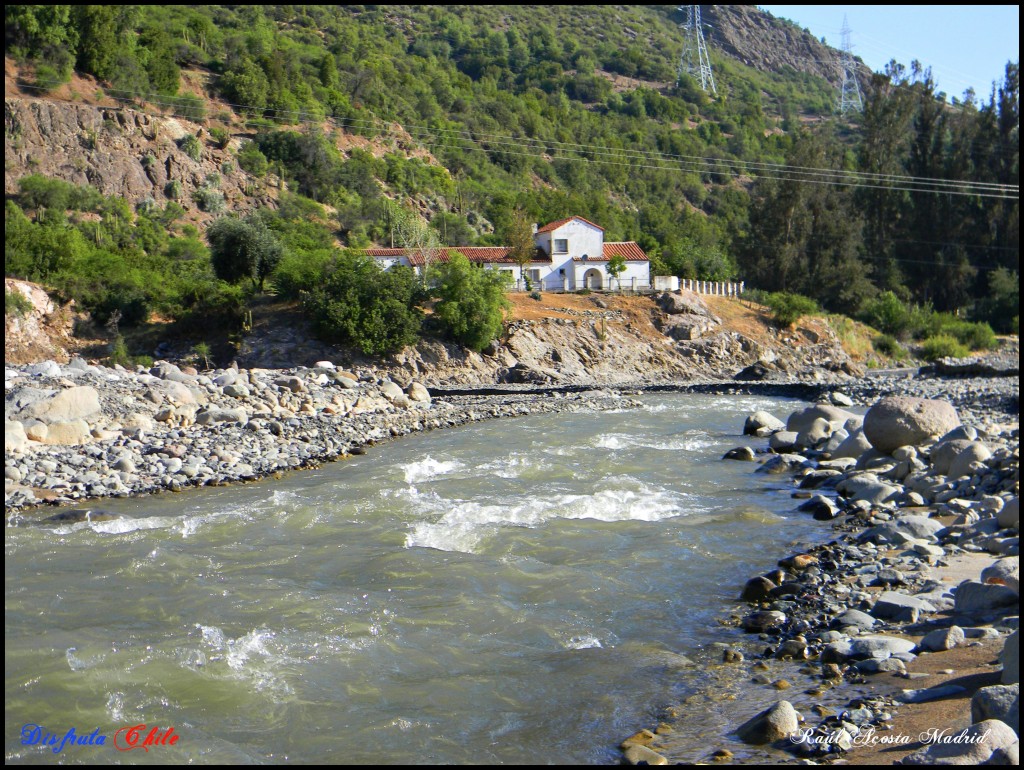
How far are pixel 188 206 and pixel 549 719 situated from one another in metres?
50.2

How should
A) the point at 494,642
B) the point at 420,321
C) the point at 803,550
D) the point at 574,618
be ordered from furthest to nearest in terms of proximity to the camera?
the point at 420,321 → the point at 803,550 → the point at 574,618 → the point at 494,642

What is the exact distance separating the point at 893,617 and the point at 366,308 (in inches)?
1102

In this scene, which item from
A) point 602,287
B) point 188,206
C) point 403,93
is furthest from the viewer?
point 403,93

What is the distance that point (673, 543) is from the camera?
41.7ft

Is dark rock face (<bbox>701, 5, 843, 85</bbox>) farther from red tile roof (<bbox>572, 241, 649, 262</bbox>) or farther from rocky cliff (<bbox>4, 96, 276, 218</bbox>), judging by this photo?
rocky cliff (<bbox>4, 96, 276, 218</bbox>)

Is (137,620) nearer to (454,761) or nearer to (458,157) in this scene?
(454,761)

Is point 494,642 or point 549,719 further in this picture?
point 494,642

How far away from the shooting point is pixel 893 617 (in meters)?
8.92

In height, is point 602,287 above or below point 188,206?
below

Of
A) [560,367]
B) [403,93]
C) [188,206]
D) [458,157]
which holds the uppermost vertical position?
[403,93]

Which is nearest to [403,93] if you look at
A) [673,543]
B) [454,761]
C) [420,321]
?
[420,321]

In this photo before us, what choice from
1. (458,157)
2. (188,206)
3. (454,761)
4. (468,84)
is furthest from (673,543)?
(468,84)

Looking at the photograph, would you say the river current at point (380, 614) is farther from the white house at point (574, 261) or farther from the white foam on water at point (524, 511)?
the white house at point (574, 261)

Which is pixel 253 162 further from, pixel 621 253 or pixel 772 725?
pixel 772 725
